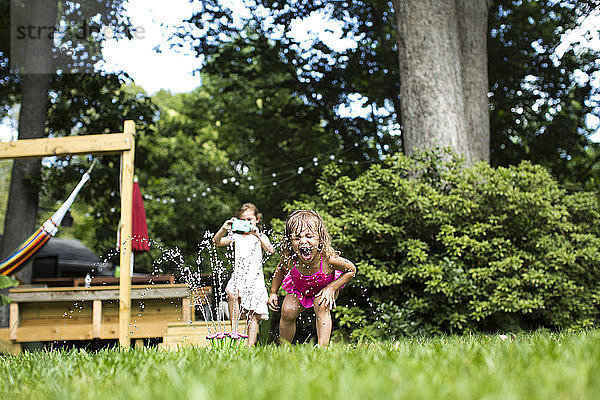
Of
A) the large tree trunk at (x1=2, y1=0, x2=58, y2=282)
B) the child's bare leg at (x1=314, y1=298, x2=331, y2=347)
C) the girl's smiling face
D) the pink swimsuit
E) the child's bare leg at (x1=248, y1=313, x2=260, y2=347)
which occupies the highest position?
the large tree trunk at (x1=2, y1=0, x2=58, y2=282)

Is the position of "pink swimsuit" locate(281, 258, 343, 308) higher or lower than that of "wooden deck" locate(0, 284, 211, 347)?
higher

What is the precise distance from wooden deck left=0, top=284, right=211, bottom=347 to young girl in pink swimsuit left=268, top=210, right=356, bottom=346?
6.81ft

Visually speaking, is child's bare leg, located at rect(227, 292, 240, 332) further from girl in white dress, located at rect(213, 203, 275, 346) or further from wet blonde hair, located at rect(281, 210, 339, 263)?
wet blonde hair, located at rect(281, 210, 339, 263)

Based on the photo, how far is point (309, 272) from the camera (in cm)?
450

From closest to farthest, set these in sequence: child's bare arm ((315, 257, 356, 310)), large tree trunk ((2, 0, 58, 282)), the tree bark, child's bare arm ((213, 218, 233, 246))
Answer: child's bare arm ((315, 257, 356, 310)) < child's bare arm ((213, 218, 233, 246)) < the tree bark < large tree trunk ((2, 0, 58, 282))

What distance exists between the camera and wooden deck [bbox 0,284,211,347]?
21.1 feet

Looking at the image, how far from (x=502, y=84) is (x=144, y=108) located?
691 cm

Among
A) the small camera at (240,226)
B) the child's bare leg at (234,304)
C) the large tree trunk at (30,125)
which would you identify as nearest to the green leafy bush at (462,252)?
the small camera at (240,226)

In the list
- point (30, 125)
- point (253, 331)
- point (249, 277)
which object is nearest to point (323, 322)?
point (253, 331)

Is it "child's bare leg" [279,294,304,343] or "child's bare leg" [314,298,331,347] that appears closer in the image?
"child's bare leg" [314,298,331,347]

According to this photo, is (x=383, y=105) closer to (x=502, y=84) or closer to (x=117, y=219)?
(x=502, y=84)

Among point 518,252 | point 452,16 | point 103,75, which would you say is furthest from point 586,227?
point 103,75

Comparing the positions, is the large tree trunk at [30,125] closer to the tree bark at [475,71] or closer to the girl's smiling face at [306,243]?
the girl's smiling face at [306,243]

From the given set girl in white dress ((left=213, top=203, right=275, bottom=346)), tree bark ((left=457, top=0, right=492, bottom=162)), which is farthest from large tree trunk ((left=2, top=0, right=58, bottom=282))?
tree bark ((left=457, top=0, right=492, bottom=162))
